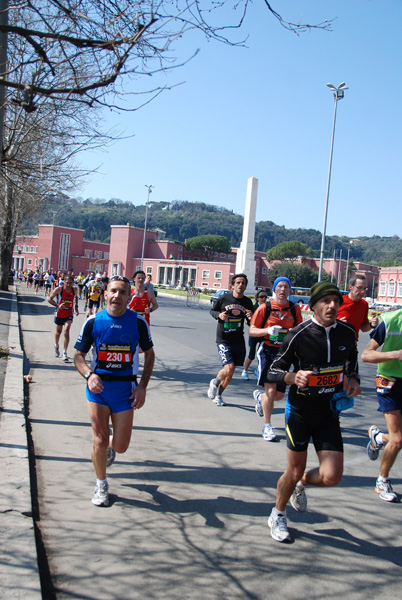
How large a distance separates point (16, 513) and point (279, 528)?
6.23 ft

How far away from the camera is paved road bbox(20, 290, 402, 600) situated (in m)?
3.31

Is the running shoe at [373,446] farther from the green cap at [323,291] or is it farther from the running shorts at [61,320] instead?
the running shorts at [61,320]

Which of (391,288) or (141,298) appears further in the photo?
(391,288)

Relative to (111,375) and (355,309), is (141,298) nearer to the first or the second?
(355,309)

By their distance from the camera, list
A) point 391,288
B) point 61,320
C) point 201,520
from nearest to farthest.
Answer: point 201,520, point 61,320, point 391,288

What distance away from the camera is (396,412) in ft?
15.9

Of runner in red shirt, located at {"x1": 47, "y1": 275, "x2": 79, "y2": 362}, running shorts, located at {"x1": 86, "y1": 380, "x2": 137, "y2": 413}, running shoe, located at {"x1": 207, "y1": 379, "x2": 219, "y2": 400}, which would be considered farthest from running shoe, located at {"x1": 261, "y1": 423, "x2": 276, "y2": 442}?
runner in red shirt, located at {"x1": 47, "y1": 275, "x2": 79, "y2": 362}

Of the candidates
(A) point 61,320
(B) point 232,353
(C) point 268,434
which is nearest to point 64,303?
(A) point 61,320

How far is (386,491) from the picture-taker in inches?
189

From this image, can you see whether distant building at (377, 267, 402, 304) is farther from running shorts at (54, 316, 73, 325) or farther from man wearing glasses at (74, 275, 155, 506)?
man wearing glasses at (74, 275, 155, 506)

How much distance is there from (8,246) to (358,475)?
36.7 metres

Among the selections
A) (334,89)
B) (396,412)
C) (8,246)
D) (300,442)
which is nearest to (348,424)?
(396,412)

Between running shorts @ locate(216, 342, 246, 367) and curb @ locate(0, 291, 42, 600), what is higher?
running shorts @ locate(216, 342, 246, 367)

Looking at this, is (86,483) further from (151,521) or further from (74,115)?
(74,115)
